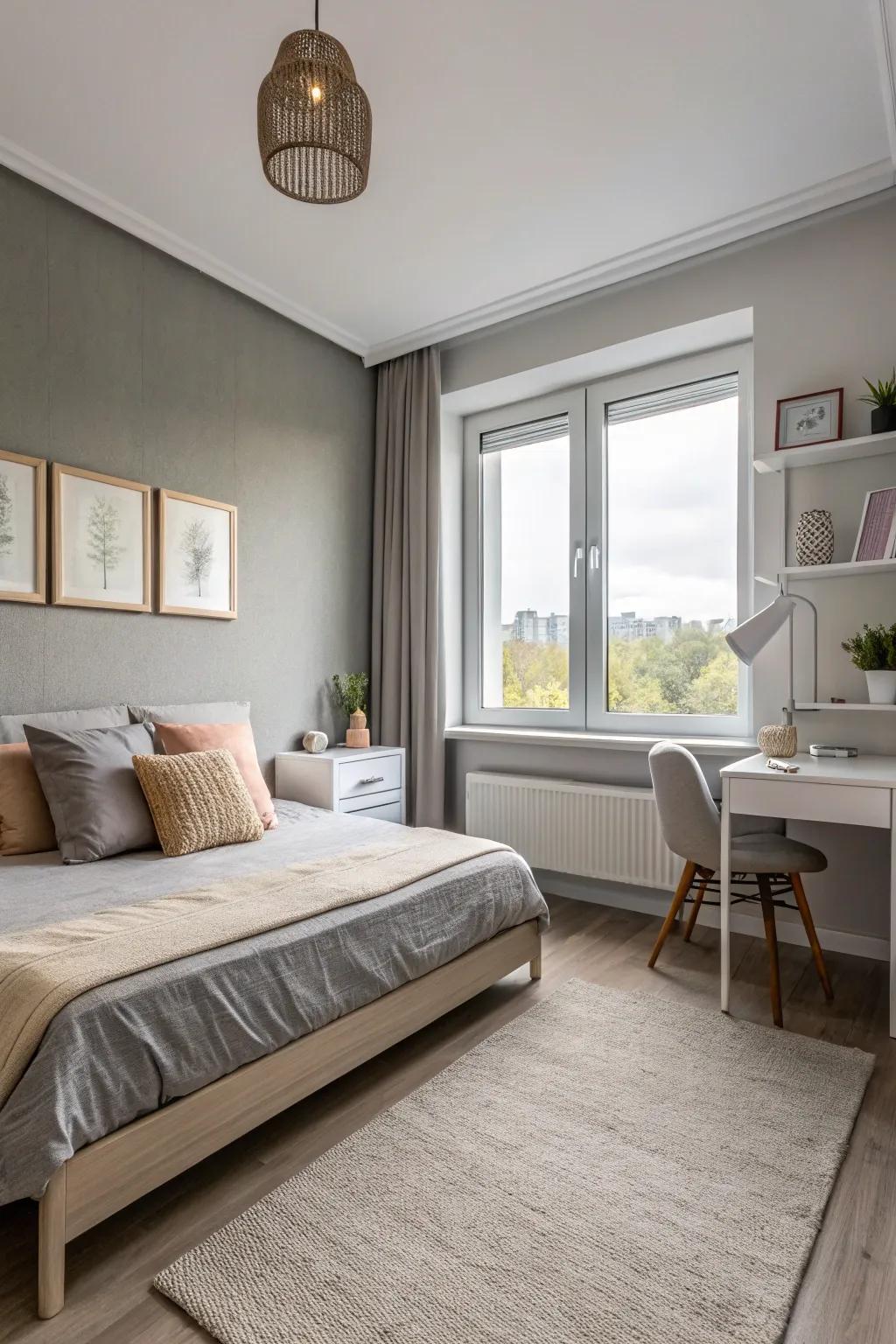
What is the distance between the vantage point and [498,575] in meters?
4.31

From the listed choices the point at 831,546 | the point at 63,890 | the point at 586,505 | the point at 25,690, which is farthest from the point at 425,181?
the point at 63,890

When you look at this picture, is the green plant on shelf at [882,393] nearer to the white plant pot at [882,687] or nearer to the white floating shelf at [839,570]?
the white floating shelf at [839,570]

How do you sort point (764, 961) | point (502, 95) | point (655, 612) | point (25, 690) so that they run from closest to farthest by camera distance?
point (502, 95) → point (25, 690) → point (764, 961) → point (655, 612)

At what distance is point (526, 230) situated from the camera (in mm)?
3072

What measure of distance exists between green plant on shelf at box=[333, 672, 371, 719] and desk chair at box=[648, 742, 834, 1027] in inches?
67.8

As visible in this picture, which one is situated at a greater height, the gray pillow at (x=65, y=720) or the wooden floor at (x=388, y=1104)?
the gray pillow at (x=65, y=720)

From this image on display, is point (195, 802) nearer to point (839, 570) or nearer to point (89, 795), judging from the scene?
point (89, 795)

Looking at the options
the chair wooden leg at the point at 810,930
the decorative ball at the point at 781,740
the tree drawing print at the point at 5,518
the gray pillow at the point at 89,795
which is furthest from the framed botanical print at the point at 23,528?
the chair wooden leg at the point at 810,930

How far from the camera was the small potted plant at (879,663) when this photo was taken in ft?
8.85

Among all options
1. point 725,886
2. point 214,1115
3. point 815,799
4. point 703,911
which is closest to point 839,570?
point 815,799

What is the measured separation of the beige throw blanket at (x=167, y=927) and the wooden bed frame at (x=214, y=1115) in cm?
22

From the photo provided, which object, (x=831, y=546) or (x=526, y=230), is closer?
(x=831, y=546)

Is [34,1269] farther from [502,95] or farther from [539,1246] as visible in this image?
[502,95]

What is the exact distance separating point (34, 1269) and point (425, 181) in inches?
125
